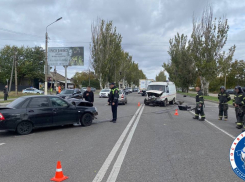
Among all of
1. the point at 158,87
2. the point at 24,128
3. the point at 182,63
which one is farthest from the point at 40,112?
the point at 182,63

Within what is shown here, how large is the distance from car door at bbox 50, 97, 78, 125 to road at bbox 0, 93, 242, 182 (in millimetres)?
485

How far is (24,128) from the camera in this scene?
7.94 meters

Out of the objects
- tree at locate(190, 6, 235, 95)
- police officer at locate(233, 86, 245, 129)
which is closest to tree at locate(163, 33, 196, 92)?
tree at locate(190, 6, 235, 95)

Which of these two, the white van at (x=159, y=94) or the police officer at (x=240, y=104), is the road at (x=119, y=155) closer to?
the police officer at (x=240, y=104)

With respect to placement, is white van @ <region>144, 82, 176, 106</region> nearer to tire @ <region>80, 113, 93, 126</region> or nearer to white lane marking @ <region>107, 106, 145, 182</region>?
tire @ <region>80, 113, 93, 126</region>

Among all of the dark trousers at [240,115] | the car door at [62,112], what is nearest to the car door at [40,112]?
the car door at [62,112]

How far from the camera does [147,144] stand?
21.5ft

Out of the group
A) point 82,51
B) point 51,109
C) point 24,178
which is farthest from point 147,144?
point 82,51

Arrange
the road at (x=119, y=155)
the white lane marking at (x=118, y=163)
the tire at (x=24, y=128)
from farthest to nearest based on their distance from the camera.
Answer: the tire at (x=24, y=128), the road at (x=119, y=155), the white lane marking at (x=118, y=163)

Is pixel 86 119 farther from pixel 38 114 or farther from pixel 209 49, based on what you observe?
pixel 209 49

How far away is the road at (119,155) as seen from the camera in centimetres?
429

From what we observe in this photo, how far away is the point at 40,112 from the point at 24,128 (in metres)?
0.75

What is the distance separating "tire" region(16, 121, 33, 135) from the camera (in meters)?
7.81

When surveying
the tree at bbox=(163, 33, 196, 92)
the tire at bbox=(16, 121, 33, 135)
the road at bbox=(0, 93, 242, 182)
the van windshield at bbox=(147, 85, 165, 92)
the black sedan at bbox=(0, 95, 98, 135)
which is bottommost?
the road at bbox=(0, 93, 242, 182)
